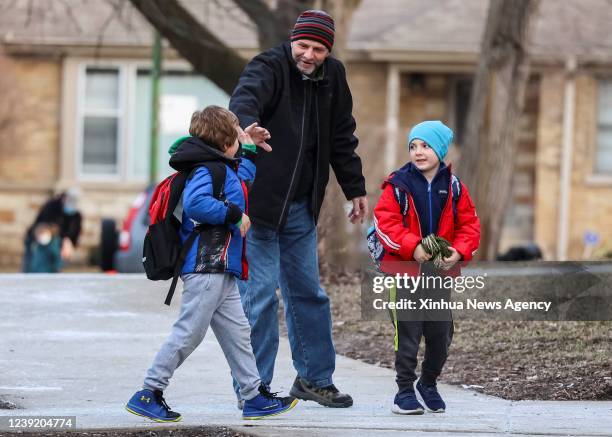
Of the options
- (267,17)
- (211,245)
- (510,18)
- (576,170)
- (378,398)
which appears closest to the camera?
(211,245)

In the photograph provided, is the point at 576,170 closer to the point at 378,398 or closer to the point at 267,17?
the point at 267,17

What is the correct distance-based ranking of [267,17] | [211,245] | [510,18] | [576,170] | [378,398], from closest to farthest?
[211,245] → [378,398] → [267,17] → [510,18] → [576,170]

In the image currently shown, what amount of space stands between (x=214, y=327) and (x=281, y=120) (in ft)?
3.41

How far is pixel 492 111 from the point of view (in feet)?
51.2

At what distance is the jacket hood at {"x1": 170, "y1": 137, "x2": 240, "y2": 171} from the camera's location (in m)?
6.36

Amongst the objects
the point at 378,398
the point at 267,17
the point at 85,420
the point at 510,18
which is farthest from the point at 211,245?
the point at 510,18

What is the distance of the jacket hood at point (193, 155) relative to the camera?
6.36 metres

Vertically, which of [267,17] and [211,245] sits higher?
[267,17]

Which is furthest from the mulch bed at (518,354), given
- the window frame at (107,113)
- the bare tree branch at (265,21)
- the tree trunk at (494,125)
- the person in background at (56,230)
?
the window frame at (107,113)

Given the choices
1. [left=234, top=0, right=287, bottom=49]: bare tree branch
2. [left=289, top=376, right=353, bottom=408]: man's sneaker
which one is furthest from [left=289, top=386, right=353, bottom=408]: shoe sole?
[left=234, top=0, right=287, bottom=49]: bare tree branch

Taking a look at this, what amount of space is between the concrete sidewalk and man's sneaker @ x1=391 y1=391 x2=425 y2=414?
2.0 inches

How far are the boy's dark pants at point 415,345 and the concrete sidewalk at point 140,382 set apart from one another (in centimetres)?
20

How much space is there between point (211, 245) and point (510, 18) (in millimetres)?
9327

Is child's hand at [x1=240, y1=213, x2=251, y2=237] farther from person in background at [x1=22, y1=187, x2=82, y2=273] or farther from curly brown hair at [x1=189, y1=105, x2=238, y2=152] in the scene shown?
person in background at [x1=22, y1=187, x2=82, y2=273]
